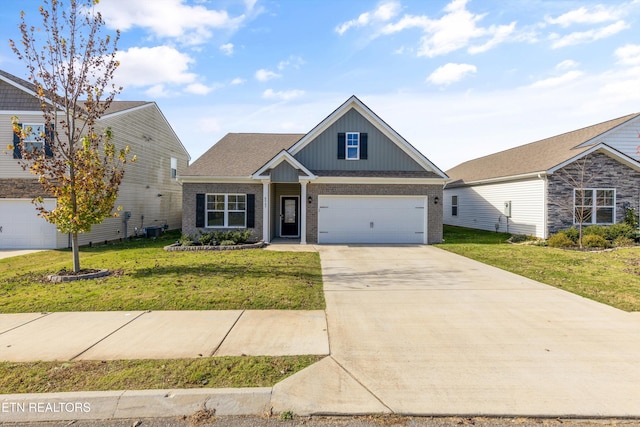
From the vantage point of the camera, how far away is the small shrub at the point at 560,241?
1499 centimetres

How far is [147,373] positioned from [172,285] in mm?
4222

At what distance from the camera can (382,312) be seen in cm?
630

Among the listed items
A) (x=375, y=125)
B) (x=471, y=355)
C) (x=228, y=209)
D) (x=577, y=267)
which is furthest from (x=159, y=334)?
(x=375, y=125)

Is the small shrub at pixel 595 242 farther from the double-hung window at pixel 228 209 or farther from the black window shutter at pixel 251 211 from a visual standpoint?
the double-hung window at pixel 228 209

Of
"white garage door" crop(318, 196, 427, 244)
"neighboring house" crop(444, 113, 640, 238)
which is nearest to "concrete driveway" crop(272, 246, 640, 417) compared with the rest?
"white garage door" crop(318, 196, 427, 244)

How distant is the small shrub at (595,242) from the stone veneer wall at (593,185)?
1860 mm

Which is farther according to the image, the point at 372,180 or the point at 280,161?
the point at 372,180

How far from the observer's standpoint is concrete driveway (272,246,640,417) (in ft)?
11.6

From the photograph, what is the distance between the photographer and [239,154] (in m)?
18.5

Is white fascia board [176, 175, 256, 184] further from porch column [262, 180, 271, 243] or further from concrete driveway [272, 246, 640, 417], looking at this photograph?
concrete driveway [272, 246, 640, 417]

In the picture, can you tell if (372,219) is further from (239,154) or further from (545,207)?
(545,207)

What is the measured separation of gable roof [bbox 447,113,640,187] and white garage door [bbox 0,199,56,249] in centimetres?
2306

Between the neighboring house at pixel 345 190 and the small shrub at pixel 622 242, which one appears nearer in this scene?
the small shrub at pixel 622 242

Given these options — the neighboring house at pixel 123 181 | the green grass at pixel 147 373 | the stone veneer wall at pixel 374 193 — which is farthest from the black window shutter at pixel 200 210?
the green grass at pixel 147 373
